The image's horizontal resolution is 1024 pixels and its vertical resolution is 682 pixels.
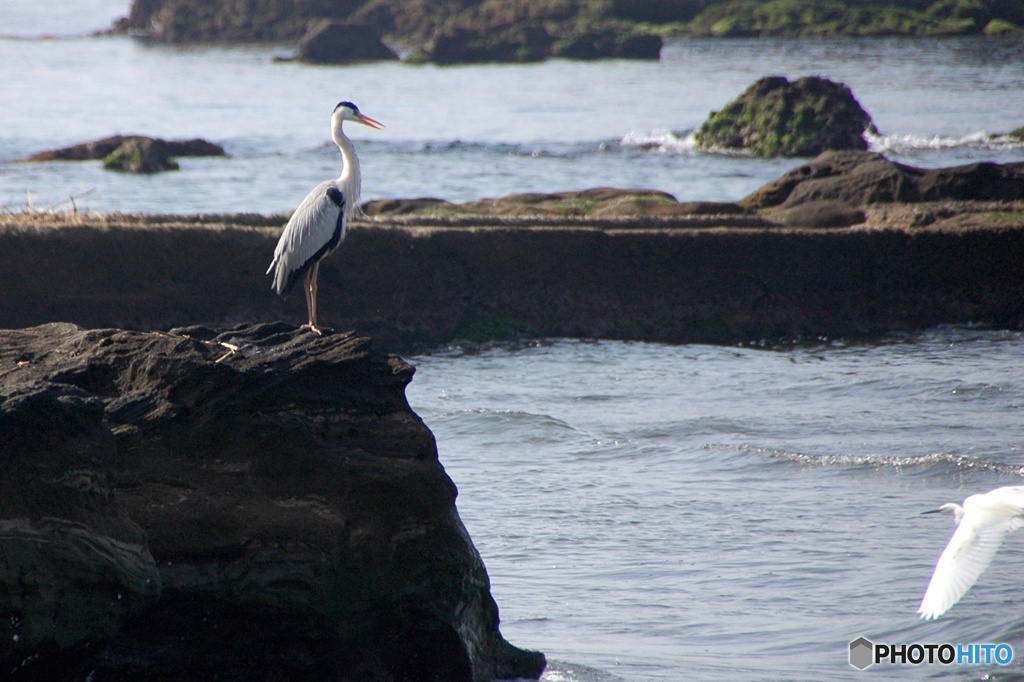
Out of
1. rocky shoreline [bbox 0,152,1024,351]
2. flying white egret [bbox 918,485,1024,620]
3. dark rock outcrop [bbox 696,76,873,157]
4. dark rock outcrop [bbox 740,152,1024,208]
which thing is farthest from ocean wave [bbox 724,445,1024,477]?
dark rock outcrop [bbox 696,76,873,157]

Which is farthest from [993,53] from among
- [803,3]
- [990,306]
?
[990,306]

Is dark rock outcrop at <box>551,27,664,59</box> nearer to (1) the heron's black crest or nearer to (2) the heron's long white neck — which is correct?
(2) the heron's long white neck

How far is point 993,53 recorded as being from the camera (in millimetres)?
49500

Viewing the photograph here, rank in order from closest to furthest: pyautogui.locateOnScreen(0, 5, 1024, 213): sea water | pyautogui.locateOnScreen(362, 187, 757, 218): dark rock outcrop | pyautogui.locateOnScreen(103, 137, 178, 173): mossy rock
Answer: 1. pyautogui.locateOnScreen(362, 187, 757, 218): dark rock outcrop
2. pyautogui.locateOnScreen(0, 5, 1024, 213): sea water
3. pyautogui.locateOnScreen(103, 137, 178, 173): mossy rock

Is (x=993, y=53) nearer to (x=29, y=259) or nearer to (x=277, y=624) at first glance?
(x=29, y=259)

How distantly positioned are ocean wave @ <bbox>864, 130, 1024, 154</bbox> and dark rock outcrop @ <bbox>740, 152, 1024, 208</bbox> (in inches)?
439

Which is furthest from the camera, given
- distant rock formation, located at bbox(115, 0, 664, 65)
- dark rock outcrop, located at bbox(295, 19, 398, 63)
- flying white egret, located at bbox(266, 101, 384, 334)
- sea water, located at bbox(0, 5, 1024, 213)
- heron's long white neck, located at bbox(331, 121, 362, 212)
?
dark rock outcrop, located at bbox(295, 19, 398, 63)

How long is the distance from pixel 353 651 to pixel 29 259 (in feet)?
19.5

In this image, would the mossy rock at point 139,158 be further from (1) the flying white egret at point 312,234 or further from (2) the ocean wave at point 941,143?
(1) the flying white egret at point 312,234

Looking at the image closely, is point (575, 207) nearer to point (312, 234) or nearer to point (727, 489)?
point (312, 234)

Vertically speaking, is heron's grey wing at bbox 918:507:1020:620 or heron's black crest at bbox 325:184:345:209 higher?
heron's black crest at bbox 325:184:345:209

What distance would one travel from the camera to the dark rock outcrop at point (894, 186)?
492 inches

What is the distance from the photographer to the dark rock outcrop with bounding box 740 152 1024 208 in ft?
41.0

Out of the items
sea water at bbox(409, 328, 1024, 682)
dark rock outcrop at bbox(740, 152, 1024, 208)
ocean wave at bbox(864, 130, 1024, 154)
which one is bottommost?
sea water at bbox(409, 328, 1024, 682)
